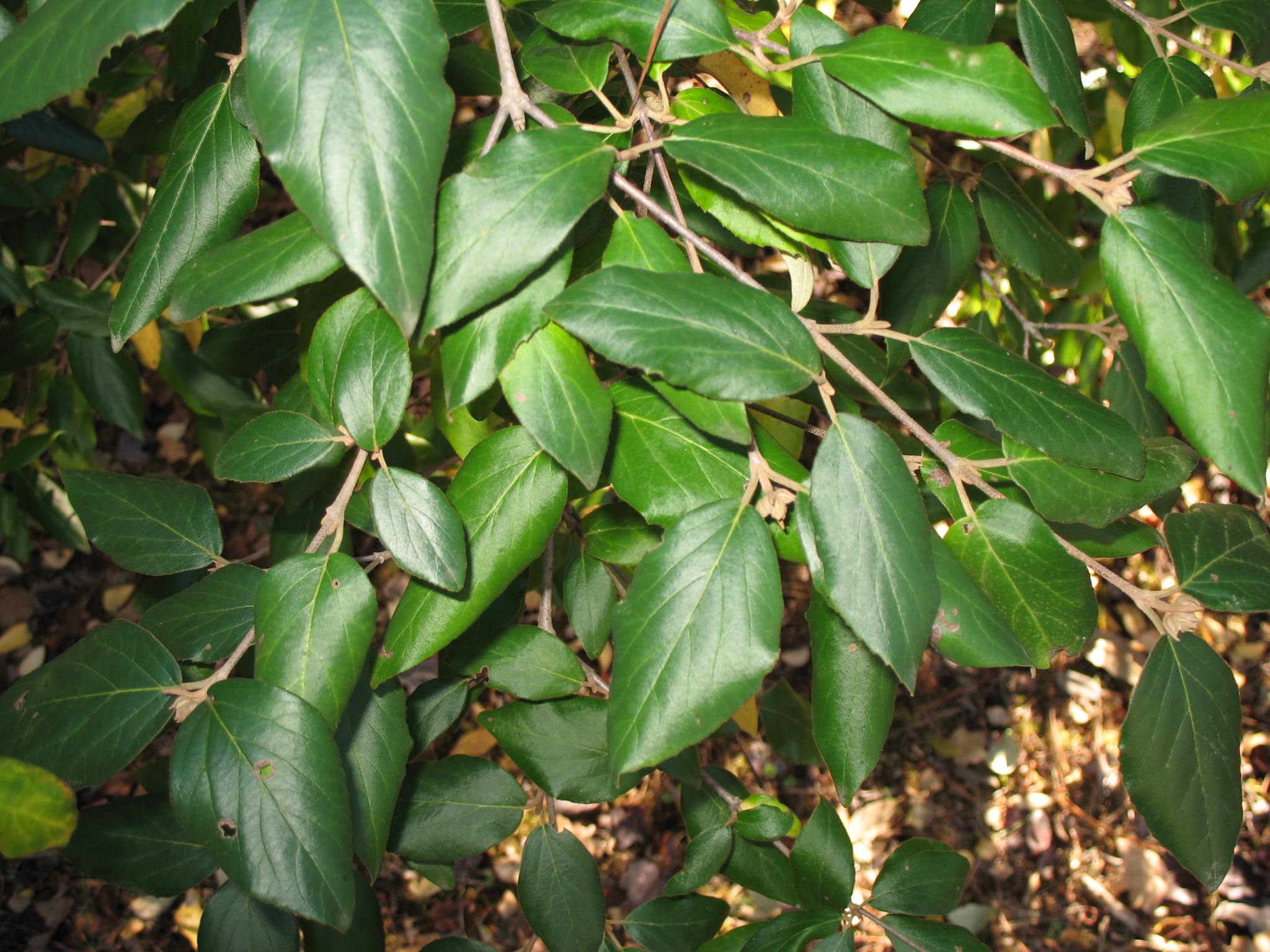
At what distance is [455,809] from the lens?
103cm

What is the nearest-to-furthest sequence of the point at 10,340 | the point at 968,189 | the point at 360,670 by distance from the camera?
the point at 360,670 → the point at 968,189 → the point at 10,340

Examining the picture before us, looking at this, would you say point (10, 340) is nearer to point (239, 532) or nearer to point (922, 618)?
point (239, 532)

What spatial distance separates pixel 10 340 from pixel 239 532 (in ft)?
2.43

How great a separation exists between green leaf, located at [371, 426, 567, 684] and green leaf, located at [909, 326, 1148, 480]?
36 centimetres

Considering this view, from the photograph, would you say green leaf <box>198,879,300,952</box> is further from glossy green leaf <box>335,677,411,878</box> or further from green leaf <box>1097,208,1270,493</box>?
green leaf <box>1097,208,1270,493</box>

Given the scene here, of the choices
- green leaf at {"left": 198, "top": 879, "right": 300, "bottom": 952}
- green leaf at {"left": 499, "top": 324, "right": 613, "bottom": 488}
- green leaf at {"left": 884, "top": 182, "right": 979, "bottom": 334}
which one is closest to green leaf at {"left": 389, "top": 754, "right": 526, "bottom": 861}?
green leaf at {"left": 198, "top": 879, "right": 300, "bottom": 952}

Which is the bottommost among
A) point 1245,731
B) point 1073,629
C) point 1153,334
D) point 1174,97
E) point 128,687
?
point 1245,731

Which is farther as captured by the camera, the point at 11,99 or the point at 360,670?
the point at 360,670

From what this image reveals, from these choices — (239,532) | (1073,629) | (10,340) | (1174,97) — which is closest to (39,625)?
(239,532)

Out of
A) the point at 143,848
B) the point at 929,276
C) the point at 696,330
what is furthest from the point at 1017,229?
the point at 143,848

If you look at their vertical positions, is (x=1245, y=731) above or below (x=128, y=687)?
below

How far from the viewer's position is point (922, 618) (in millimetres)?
634

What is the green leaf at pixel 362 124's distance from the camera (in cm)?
55

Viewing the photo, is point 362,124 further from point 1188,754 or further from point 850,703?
point 1188,754
